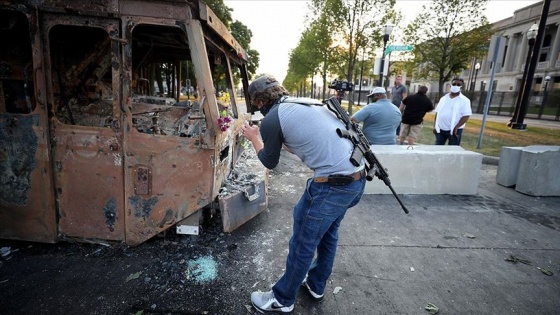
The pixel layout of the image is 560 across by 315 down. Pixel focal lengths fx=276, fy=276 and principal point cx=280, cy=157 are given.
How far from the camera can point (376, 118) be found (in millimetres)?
4848

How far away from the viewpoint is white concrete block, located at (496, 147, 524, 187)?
5.40 metres

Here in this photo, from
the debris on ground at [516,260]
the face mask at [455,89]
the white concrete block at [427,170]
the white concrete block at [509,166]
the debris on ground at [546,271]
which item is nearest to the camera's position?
the debris on ground at [546,271]

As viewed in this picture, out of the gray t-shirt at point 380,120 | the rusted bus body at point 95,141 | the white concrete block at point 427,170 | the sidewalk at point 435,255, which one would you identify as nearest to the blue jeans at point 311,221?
the sidewalk at point 435,255

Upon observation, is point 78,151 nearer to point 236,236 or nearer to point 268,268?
point 236,236

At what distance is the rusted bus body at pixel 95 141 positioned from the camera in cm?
240

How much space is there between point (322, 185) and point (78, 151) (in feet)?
7.57

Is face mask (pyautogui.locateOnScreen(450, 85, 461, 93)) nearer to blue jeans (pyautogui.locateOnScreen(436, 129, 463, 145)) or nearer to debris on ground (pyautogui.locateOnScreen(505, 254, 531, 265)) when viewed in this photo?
blue jeans (pyautogui.locateOnScreen(436, 129, 463, 145))

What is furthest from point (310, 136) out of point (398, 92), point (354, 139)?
point (398, 92)

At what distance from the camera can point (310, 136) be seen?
1.92m

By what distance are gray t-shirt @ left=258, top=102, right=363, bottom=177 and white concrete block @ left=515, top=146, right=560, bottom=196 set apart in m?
5.08

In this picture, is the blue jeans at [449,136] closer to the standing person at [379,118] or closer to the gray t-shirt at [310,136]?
the standing person at [379,118]

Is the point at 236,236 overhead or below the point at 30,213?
below

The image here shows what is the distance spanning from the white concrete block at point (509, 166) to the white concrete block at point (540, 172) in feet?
0.59

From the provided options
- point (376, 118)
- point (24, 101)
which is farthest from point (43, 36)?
point (376, 118)
